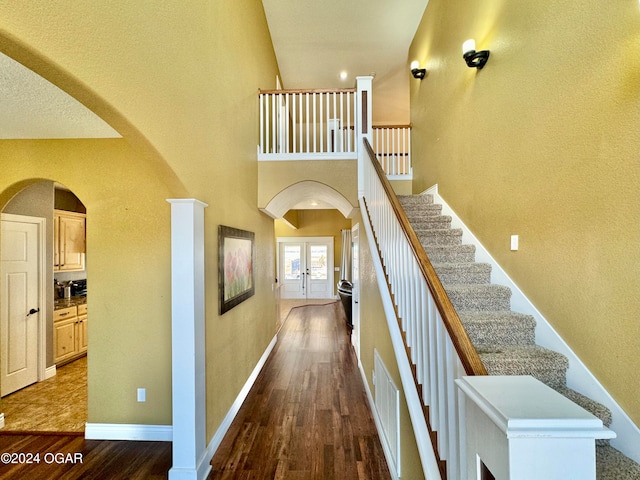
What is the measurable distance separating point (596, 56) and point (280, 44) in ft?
16.2

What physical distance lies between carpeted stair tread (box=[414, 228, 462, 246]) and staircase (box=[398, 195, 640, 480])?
0.15 metres

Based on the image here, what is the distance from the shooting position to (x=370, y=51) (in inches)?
209

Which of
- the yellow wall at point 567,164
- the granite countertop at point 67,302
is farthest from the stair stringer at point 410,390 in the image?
the granite countertop at point 67,302

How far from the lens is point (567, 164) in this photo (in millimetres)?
1782

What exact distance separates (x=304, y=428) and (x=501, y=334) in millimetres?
1996

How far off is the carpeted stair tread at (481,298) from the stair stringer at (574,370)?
6cm

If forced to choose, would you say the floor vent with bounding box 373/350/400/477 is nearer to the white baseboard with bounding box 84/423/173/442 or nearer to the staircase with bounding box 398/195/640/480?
the staircase with bounding box 398/195/640/480

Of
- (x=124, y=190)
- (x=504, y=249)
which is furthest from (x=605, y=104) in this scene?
(x=124, y=190)

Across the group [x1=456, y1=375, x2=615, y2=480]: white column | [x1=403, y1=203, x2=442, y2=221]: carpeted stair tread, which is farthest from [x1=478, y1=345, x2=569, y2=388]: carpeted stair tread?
[x1=403, y1=203, x2=442, y2=221]: carpeted stair tread

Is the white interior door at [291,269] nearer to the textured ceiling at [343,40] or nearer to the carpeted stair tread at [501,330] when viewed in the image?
the textured ceiling at [343,40]

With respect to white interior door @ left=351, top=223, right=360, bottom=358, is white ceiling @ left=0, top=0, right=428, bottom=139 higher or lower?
higher

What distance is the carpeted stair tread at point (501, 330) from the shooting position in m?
1.96

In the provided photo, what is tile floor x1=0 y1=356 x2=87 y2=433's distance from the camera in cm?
266

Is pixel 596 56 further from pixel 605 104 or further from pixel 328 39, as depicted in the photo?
pixel 328 39
